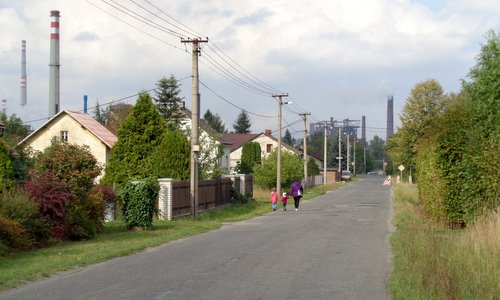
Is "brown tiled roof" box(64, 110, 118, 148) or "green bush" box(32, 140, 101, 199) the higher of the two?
"brown tiled roof" box(64, 110, 118, 148)

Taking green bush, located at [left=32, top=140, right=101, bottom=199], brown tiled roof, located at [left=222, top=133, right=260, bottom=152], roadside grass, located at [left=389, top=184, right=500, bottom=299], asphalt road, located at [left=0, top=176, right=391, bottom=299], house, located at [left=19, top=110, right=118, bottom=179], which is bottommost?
asphalt road, located at [left=0, top=176, right=391, bottom=299]

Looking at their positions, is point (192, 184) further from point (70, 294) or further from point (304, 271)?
point (70, 294)

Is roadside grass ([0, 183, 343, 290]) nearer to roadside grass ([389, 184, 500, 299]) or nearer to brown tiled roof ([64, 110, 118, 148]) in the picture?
roadside grass ([389, 184, 500, 299])

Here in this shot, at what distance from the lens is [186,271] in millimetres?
12945

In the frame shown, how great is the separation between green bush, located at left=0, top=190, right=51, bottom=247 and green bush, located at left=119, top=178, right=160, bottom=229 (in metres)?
4.95

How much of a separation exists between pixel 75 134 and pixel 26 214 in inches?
1305

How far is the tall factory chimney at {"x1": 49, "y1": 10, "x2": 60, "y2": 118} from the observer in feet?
170

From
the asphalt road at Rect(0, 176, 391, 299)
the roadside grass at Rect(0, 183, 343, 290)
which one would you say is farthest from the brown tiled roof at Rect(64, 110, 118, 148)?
the asphalt road at Rect(0, 176, 391, 299)

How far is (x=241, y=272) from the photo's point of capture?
1284 cm

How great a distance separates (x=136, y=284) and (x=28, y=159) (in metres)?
26.7

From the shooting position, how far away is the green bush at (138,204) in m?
22.7

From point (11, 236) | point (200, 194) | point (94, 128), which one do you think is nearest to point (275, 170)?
point (94, 128)

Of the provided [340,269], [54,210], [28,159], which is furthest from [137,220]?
[28,159]

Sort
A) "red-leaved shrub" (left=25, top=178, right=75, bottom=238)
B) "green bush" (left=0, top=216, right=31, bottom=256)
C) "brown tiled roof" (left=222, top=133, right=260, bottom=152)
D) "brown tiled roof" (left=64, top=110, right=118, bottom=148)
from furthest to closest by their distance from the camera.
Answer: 1. "brown tiled roof" (left=222, top=133, right=260, bottom=152)
2. "brown tiled roof" (left=64, top=110, right=118, bottom=148)
3. "red-leaved shrub" (left=25, top=178, right=75, bottom=238)
4. "green bush" (left=0, top=216, right=31, bottom=256)
